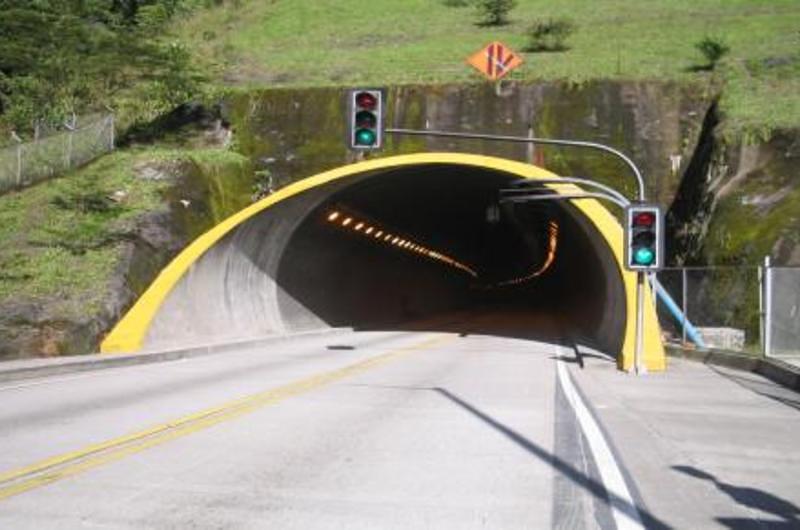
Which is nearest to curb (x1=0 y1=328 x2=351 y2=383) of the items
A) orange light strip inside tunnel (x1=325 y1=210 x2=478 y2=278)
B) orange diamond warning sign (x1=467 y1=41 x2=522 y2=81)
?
orange light strip inside tunnel (x1=325 y1=210 x2=478 y2=278)

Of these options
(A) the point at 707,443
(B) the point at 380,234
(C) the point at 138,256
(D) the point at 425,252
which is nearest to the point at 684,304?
(C) the point at 138,256

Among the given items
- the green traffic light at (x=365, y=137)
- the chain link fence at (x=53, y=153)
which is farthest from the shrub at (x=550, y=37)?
the green traffic light at (x=365, y=137)

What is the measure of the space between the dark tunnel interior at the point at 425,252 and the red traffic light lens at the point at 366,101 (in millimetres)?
8888

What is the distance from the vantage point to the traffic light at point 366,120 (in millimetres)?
18531

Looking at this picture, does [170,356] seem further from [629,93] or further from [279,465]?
[629,93]

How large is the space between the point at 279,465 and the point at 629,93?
85.5 ft

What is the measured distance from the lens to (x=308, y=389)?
15.7 meters

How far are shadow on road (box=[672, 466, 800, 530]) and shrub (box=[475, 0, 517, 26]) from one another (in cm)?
5309

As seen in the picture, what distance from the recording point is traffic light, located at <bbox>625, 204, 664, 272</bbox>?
2000cm

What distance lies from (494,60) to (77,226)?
13782mm

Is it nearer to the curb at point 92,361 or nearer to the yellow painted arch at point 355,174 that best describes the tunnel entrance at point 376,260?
the yellow painted arch at point 355,174

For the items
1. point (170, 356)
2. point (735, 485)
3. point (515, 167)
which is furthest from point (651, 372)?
point (735, 485)

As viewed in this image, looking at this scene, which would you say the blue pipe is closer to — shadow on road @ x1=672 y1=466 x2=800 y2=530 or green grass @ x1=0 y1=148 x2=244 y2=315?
green grass @ x1=0 y1=148 x2=244 y2=315

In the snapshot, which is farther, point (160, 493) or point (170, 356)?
point (170, 356)
